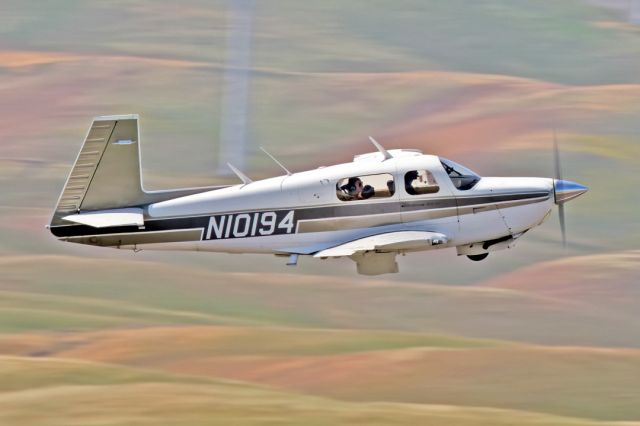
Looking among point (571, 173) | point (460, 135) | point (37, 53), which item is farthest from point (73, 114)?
point (571, 173)

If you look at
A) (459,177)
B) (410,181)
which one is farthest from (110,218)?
(459,177)

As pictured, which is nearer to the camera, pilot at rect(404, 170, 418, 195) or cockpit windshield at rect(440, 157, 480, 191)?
pilot at rect(404, 170, 418, 195)

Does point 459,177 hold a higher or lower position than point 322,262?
higher

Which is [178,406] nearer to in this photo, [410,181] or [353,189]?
[353,189]

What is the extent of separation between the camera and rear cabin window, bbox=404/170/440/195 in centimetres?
2395

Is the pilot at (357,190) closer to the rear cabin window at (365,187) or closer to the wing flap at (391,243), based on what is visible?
the rear cabin window at (365,187)

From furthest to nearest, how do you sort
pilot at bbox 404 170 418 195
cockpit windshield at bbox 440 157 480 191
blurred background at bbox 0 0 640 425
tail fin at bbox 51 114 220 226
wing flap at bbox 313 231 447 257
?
blurred background at bbox 0 0 640 425, tail fin at bbox 51 114 220 226, cockpit windshield at bbox 440 157 480 191, pilot at bbox 404 170 418 195, wing flap at bbox 313 231 447 257

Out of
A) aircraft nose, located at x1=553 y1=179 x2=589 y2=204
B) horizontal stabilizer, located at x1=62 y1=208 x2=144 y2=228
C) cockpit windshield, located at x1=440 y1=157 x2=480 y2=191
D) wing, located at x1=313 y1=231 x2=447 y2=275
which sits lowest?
wing, located at x1=313 y1=231 x2=447 y2=275

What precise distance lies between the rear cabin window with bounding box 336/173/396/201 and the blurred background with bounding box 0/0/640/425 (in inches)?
173

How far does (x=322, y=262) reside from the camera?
3928 centimetres

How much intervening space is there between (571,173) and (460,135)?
678cm

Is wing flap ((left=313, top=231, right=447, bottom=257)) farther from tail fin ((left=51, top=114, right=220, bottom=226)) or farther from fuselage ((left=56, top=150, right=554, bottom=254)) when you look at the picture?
tail fin ((left=51, top=114, right=220, bottom=226))

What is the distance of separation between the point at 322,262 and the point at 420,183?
613 inches

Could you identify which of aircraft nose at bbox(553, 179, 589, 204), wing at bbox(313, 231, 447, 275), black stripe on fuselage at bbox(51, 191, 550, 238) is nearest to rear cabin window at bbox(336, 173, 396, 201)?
black stripe on fuselage at bbox(51, 191, 550, 238)
